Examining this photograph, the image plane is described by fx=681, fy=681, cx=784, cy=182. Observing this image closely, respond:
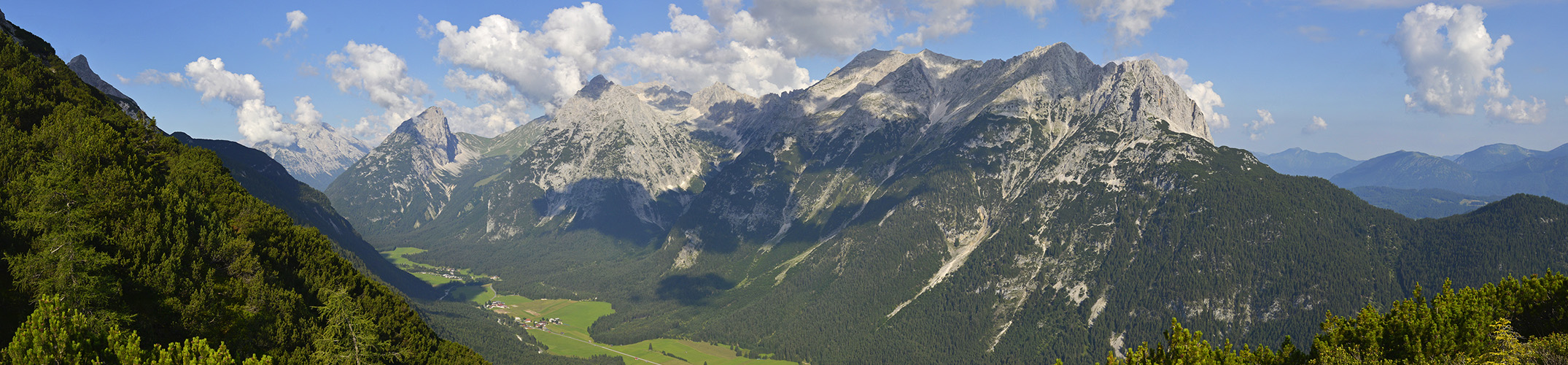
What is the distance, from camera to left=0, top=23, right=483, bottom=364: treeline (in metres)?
36.7

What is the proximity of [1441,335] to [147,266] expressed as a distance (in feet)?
281

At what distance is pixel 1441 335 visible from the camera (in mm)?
45062

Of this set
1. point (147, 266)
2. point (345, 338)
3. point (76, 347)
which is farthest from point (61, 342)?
point (345, 338)

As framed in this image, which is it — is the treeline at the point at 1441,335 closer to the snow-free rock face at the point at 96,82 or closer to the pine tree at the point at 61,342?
the pine tree at the point at 61,342

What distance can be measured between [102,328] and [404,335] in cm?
3410

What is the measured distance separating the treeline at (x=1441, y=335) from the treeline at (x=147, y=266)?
5388cm

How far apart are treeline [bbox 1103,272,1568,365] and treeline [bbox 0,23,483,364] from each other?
53.9 meters

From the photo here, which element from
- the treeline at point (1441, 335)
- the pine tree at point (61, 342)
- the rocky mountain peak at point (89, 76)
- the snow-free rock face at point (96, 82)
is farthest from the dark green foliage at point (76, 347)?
the rocky mountain peak at point (89, 76)

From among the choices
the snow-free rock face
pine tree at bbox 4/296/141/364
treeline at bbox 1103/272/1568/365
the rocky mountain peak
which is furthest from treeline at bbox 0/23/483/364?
the rocky mountain peak

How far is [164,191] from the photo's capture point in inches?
2233

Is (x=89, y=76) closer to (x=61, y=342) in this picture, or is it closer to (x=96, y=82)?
(x=96, y=82)

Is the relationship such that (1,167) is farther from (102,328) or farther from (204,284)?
(102,328)

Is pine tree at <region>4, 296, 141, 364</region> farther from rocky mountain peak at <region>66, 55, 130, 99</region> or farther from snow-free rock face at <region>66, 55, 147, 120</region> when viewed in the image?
rocky mountain peak at <region>66, 55, 130, 99</region>

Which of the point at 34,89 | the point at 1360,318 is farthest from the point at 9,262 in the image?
the point at 1360,318
